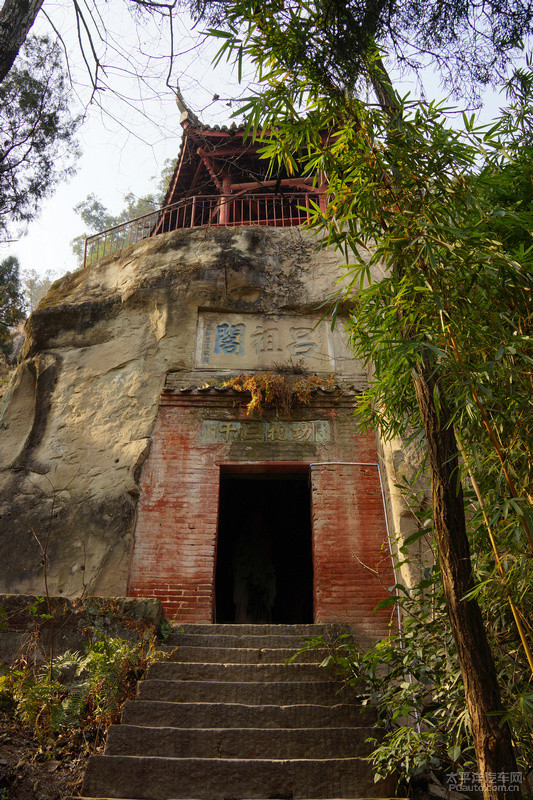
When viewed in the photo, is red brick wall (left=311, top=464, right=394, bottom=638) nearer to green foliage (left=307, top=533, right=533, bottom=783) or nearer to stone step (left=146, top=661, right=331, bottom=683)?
stone step (left=146, top=661, right=331, bottom=683)

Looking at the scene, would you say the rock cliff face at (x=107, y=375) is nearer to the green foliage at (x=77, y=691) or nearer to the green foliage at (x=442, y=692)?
the green foliage at (x=77, y=691)

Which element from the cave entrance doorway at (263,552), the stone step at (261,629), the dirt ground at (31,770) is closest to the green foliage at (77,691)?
the dirt ground at (31,770)

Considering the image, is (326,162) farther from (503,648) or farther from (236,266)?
(236,266)

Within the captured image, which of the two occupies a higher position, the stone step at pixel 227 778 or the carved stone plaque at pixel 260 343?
the carved stone plaque at pixel 260 343

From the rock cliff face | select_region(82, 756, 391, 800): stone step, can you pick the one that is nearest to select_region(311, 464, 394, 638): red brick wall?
the rock cliff face

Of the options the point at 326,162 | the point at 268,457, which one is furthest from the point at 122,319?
the point at 326,162

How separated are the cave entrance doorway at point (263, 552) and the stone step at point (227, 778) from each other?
186 inches

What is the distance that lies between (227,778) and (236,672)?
1.10 meters

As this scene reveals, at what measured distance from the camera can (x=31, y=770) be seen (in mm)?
3680

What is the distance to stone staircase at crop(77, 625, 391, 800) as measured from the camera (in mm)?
3521

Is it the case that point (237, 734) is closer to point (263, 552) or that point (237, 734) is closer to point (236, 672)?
point (236, 672)

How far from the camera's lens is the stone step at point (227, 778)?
11.4 ft

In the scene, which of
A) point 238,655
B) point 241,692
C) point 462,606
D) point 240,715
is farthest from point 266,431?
point 462,606

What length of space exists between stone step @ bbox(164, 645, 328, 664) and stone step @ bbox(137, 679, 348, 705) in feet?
1.51
